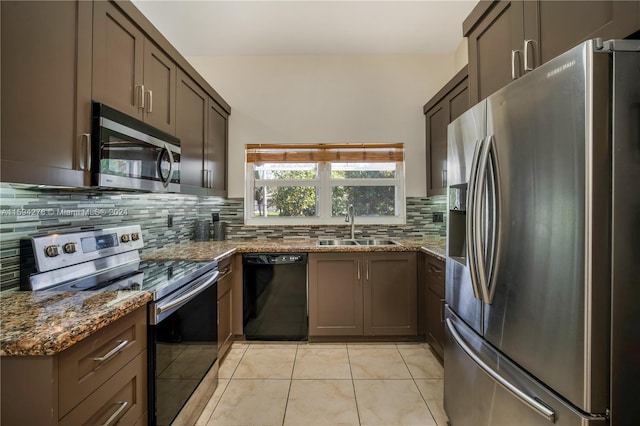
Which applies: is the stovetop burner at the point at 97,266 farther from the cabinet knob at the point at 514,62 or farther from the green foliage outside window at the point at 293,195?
the cabinet knob at the point at 514,62

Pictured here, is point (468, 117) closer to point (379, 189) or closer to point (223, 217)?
point (379, 189)

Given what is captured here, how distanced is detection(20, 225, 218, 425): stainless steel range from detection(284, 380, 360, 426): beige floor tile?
557 mm

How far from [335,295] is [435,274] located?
88 centimetres

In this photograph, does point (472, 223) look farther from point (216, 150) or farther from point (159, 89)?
point (216, 150)

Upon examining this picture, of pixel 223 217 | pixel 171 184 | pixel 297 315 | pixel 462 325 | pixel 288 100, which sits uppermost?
pixel 288 100

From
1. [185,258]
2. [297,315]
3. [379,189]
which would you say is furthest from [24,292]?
[379,189]

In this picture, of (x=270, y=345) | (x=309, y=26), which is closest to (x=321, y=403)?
(x=270, y=345)

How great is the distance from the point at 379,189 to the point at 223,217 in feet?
5.83

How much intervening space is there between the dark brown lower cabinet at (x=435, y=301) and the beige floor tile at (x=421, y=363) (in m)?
0.08

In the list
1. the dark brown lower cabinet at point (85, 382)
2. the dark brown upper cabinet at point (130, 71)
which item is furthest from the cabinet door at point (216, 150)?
the dark brown lower cabinet at point (85, 382)

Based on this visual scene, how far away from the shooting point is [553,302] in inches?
35.7

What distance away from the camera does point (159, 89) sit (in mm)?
1869

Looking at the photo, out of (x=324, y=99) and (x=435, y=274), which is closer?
(x=435, y=274)

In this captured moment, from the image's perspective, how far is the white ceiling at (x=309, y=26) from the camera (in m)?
2.32
